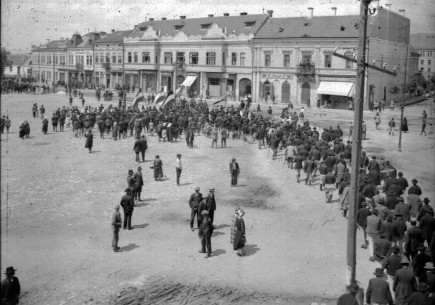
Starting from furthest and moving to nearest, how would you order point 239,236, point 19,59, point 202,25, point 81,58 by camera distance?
1. point 19,59
2. point 81,58
3. point 202,25
4. point 239,236

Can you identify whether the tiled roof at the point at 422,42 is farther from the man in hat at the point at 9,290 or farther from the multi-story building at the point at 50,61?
the man in hat at the point at 9,290

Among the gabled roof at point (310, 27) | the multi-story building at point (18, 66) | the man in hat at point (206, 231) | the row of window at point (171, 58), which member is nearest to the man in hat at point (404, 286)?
the man in hat at point (206, 231)

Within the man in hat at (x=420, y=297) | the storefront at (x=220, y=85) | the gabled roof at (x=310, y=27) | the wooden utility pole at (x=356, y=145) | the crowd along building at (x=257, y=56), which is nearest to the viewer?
the man in hat at (x=420, y=297)

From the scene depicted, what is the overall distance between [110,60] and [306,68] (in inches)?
1416

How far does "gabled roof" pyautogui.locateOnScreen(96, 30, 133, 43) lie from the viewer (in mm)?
75188

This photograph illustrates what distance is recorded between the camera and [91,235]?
49.2ft

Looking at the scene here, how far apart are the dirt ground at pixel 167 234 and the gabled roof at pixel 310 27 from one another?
27478 millimetres

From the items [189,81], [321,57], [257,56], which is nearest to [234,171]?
[321,57]

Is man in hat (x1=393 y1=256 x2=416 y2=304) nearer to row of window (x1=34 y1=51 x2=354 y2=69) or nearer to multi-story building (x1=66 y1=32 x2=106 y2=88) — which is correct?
row of window (x1=34 y1=51 x2=354 y2=69)

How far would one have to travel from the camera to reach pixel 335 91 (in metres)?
51.3

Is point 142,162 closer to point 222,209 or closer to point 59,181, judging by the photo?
point 59,181

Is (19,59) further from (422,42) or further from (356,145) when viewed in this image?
(356,145)

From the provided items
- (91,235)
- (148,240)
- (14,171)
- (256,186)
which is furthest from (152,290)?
(14,171)

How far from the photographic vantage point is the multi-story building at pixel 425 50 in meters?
103
